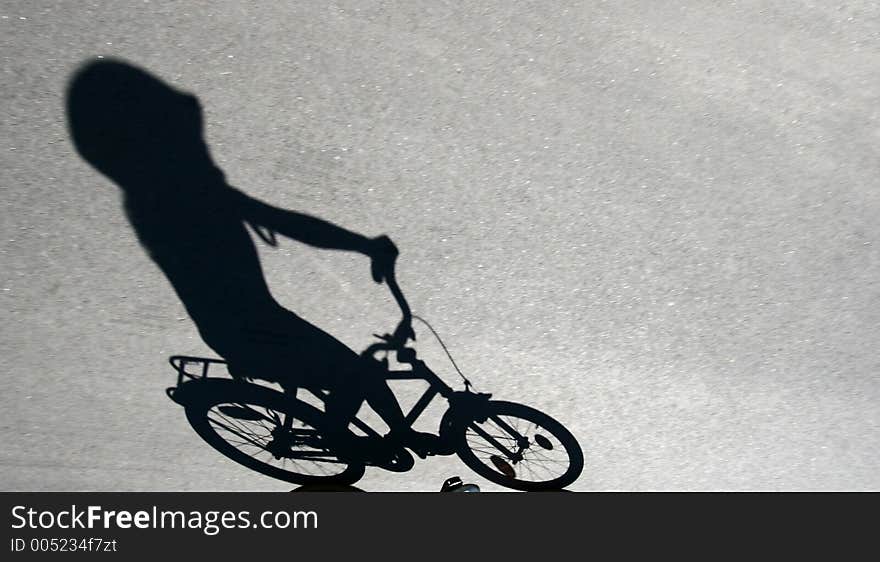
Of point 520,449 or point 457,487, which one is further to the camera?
point 520,449

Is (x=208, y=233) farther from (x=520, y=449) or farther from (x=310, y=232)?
(x=520, y=449)

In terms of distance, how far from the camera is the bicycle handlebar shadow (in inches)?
191

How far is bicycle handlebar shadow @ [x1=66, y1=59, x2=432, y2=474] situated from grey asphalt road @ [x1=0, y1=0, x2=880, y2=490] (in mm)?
107

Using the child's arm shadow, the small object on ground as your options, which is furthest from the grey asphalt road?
the small object on ground

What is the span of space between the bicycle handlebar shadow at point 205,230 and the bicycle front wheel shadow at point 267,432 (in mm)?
151

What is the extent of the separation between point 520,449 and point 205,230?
2671 millimetres

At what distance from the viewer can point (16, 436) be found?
4832mm

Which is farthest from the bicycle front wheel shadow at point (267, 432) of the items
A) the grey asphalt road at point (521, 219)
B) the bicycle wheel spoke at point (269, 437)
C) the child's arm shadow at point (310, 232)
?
the child's arm shadow at point (310, 232)

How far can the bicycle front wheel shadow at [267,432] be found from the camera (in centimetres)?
485

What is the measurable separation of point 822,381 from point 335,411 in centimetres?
352

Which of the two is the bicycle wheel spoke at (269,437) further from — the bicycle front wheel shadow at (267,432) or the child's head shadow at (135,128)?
the child's head shadow at (135,128)

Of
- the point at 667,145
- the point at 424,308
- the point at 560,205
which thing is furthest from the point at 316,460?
the point at 667,145

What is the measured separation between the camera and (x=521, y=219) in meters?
5.02

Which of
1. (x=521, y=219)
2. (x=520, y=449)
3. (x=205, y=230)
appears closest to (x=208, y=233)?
(x=205, y=230)
